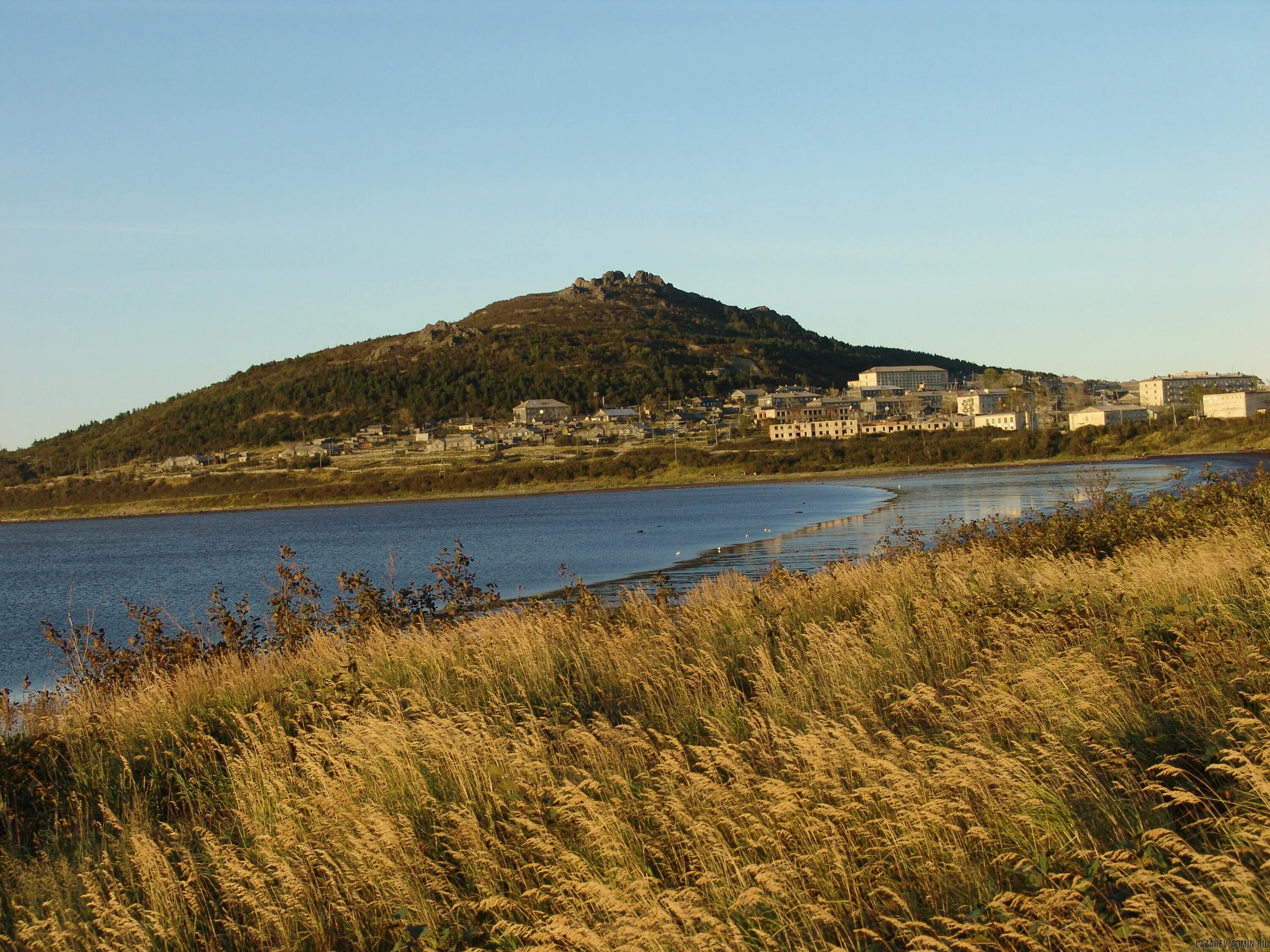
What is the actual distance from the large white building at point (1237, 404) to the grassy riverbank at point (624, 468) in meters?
23.2

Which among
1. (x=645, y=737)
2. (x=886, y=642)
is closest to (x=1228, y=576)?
(x=886, y=642)

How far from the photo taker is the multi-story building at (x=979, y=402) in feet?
600

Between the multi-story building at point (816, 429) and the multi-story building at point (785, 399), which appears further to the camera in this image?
the multi-story building at point (785, 399)

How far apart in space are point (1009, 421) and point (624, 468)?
2500 inches

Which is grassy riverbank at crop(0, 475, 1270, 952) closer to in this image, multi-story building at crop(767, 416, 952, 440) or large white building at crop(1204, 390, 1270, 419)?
multi-story building at crop(767, 416, 952, 440)

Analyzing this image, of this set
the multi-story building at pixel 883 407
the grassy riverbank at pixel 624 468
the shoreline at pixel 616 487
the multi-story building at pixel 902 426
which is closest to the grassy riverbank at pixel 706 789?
the shoreline at pixel 616 487

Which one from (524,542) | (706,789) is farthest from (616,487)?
(706,789)

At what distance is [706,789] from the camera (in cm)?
579

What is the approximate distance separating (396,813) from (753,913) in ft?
8.73

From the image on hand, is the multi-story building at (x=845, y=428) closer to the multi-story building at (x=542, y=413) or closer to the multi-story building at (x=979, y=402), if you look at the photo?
the multi-story building at (x=979, y=402)

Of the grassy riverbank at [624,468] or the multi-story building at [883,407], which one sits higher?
the multi-story building at [883,407]

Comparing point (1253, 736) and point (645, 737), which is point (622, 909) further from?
point (1253, 736)

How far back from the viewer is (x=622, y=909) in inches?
184

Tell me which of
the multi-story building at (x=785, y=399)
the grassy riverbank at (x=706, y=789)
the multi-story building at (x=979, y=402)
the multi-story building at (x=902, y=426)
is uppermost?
the multi-story building at (x=785, y=399)
